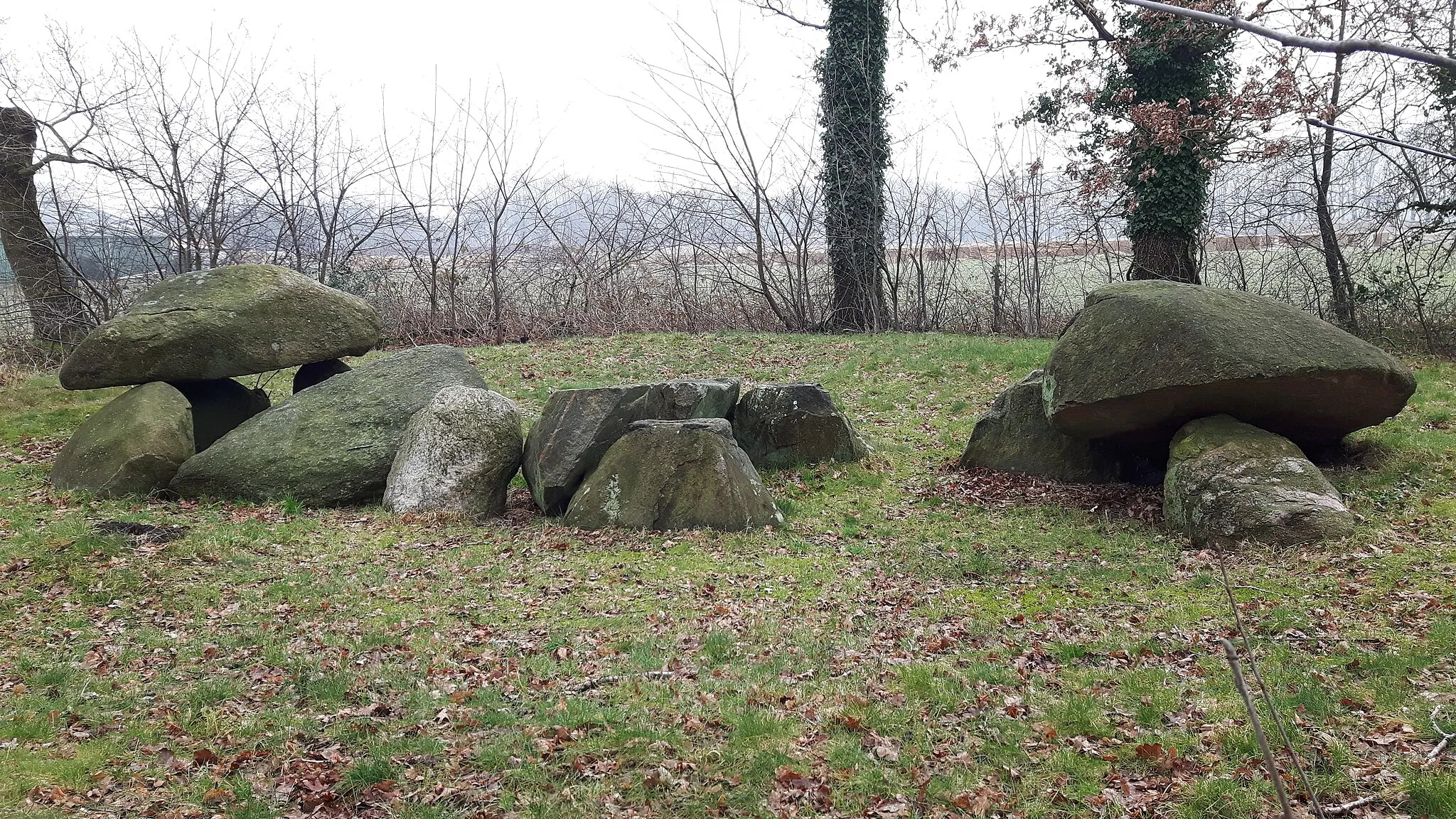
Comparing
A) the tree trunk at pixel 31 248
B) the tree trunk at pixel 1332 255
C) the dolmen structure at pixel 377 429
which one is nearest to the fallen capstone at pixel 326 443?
the dolmen structure at pixel 377 429

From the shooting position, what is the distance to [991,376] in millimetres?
17094

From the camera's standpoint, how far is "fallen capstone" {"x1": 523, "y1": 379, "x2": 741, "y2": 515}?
11.1 meters

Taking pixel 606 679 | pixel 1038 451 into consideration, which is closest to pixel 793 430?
pixel 1038 451

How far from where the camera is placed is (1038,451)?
11.8m

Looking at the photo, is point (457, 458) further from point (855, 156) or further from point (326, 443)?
point (855, 156)

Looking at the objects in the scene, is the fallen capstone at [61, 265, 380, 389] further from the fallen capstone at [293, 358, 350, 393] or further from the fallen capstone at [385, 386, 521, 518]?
the fallen capstone at [385, 386, 521, 518]

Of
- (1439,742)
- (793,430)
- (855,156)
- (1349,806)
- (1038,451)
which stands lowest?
(1349,806)

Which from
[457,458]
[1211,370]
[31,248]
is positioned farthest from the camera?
[31,248]

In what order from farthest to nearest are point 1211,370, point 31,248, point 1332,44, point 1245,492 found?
point 31,248, point 1211,370, point 1245,492, point 1332,44

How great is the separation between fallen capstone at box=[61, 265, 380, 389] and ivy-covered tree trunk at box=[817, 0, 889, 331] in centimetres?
1419

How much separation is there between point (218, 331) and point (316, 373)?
6.26ft

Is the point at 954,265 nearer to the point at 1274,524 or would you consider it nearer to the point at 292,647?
the point at 1274,524

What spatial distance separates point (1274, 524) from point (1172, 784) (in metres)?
4.76

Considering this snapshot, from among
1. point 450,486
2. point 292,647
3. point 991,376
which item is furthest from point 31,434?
point 991,376
